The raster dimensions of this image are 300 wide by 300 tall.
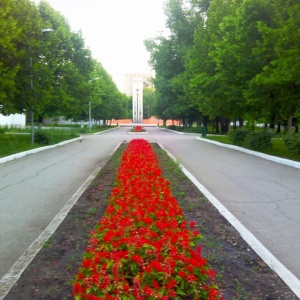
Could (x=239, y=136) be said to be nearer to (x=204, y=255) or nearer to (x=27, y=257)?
(x=204, y=255)

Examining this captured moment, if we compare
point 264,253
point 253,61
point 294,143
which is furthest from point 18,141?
point 264,253

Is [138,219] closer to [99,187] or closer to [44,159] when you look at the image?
[99,187]

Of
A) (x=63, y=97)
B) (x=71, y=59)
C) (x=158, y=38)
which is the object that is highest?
(x=158, y=38)

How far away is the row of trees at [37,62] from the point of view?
76.7ft

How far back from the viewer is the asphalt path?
6.67 m

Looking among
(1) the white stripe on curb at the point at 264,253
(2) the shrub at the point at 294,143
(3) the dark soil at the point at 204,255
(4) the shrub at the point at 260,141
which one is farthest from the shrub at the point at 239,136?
(1) the white stripe on curb at the point at 264,253

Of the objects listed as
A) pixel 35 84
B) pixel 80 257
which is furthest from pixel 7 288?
pixel 35 84

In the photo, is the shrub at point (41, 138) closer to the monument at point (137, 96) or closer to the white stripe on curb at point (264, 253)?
the white stripe on curb at point (264, 253)

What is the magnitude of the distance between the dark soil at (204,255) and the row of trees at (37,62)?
1576 cm

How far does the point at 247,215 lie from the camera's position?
847 cm

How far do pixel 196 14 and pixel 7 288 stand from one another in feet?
162

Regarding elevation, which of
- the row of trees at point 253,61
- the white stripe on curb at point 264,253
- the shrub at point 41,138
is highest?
the row of trees at point 253,61

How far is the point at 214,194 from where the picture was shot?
35.9 ft

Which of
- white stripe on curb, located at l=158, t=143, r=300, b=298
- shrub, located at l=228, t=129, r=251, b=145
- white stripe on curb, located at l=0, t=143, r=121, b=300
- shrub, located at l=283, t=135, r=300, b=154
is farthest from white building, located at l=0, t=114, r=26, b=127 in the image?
white stripe on curb, located at l=158, t=143, r=300, b=298
